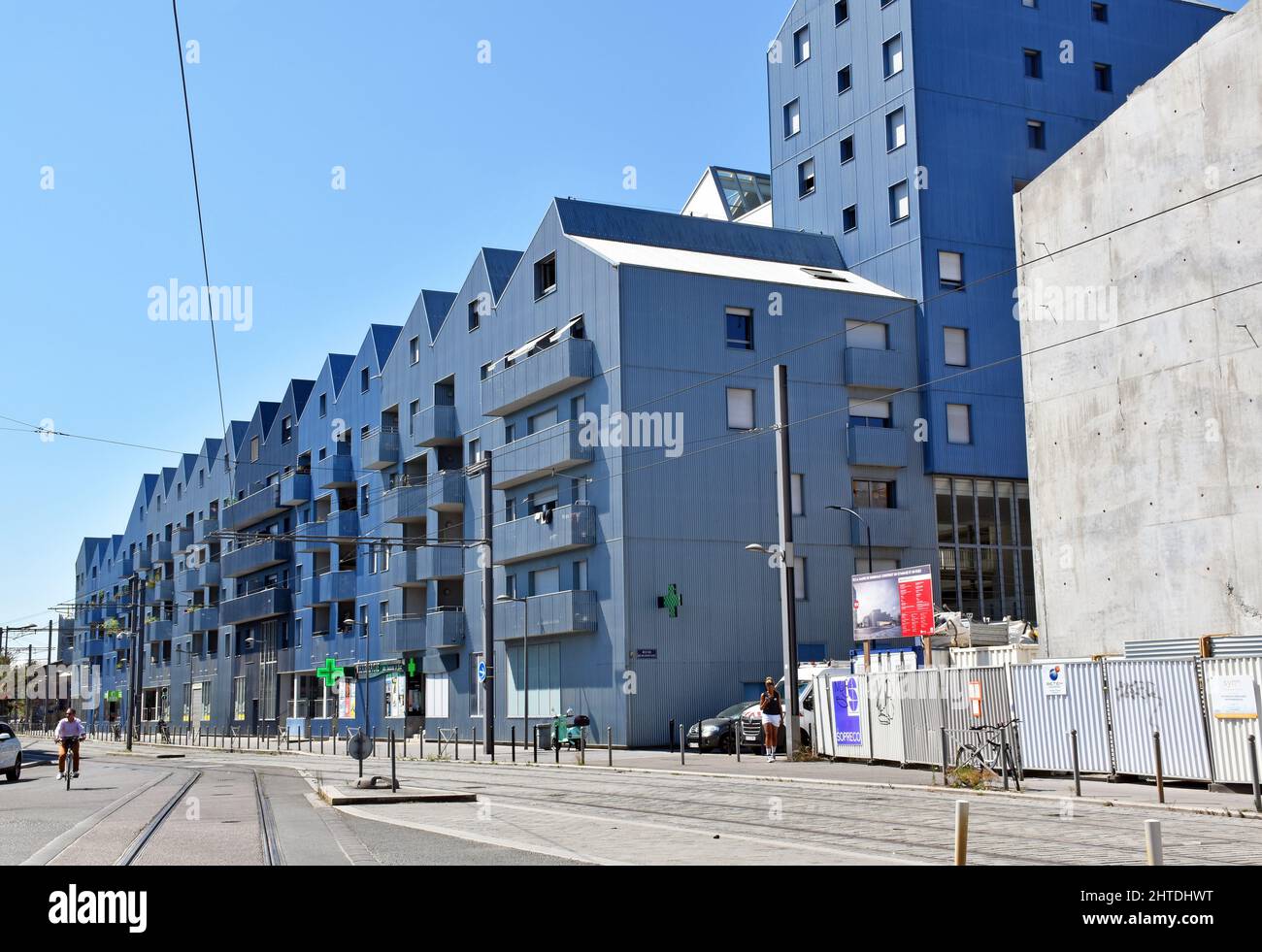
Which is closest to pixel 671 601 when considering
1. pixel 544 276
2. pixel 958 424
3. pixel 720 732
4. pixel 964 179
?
pixel 720 732

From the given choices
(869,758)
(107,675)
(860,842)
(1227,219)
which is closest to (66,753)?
(869,758)

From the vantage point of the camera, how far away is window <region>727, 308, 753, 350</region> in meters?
45.9

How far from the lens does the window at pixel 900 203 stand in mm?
48438

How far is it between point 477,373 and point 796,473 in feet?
52.7

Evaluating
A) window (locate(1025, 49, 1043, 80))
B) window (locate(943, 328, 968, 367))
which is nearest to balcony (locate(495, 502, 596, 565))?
window (locate(943, 328, 968, 367))

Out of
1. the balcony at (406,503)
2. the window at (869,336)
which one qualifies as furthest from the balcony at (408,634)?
the window at (869,336)

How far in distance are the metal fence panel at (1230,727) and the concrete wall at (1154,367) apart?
739 centimetres

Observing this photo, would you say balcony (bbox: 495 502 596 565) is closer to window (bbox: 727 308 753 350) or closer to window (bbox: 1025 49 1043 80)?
window (bbox: 727 308 753 350)

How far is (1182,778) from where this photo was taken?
21438 millimetres

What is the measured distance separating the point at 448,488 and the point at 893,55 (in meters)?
24.4

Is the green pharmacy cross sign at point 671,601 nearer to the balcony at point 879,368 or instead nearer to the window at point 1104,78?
the balcony at point 879,368

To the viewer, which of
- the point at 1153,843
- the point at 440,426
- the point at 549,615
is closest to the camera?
the point at 1153,843

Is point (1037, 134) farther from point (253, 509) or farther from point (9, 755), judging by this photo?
point (253, 509)

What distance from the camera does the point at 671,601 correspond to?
43.3m
